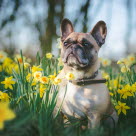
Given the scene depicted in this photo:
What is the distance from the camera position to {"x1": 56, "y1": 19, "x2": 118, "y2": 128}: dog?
227 centimetres

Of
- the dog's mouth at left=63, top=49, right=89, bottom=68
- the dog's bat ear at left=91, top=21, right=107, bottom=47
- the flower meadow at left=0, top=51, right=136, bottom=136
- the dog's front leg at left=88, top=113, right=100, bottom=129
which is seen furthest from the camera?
the dog's bat ear at left=91, top=21, right=107, bottom=47

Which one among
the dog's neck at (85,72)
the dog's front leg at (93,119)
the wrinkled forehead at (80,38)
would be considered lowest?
the dog's front leg at (93,119)

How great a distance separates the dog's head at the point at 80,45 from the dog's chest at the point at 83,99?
25cm

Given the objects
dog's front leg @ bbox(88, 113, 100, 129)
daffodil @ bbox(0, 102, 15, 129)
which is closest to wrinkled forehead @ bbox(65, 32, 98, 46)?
dog's front leg @ bbox(88, 113, 100, 129)

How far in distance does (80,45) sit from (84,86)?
438 mm

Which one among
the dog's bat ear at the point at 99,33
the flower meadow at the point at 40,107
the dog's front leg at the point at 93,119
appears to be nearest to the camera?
the flower meadow at the point at 40,107

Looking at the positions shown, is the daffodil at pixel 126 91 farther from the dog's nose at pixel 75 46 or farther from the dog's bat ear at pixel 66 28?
the dog's bat ear at pixel 66 28

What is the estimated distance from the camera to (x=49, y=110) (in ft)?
6.95

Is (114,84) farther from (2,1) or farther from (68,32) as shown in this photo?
(2,1)

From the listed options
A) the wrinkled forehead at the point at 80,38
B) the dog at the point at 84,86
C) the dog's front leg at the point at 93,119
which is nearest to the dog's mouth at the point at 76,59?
the dog at the point at 84,86

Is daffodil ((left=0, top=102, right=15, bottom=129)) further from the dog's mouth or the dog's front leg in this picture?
the dog's mouth

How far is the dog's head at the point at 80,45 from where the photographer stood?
245 centimetres

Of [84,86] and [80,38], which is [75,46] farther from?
[84,86]

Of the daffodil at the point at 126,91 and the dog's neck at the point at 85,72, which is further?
the daffodil at the point at 126,91
